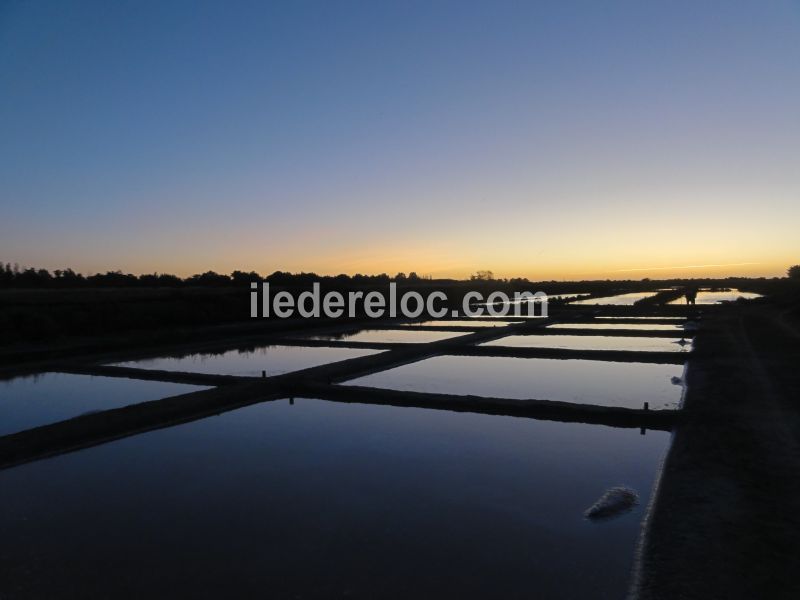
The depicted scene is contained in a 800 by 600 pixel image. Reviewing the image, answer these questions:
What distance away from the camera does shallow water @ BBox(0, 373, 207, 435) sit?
6.93 m

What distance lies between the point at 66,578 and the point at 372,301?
3049 cm

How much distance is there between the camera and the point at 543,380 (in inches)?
364

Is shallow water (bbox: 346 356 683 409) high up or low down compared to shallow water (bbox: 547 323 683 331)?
down

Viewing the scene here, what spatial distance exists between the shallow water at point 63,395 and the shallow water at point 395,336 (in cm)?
720

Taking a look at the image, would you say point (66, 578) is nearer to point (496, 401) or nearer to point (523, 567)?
point (523, 567)

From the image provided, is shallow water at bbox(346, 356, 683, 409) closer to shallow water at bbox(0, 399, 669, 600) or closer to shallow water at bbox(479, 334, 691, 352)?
shallow water at bbox(0, 399, 669, 600)

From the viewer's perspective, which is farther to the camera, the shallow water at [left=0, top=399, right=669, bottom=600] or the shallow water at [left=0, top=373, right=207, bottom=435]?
the shallow water at [left=0, top=373, right=207, bottom=435]

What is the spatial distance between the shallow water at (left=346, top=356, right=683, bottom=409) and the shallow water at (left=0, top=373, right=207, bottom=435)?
10.2ft

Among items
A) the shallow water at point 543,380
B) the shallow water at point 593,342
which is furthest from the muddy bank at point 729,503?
the shallow water at point 593,342

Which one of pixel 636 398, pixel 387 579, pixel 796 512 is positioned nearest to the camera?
pixel 387 579

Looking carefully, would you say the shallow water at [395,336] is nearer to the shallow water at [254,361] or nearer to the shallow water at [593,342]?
the shallow water at [593,342]

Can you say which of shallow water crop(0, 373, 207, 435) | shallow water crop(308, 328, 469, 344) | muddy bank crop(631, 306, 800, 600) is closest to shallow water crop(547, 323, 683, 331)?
shallow water crop(308, 328, 469, 344)

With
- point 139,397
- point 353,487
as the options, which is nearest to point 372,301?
point 139,397

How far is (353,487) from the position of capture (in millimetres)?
4387
